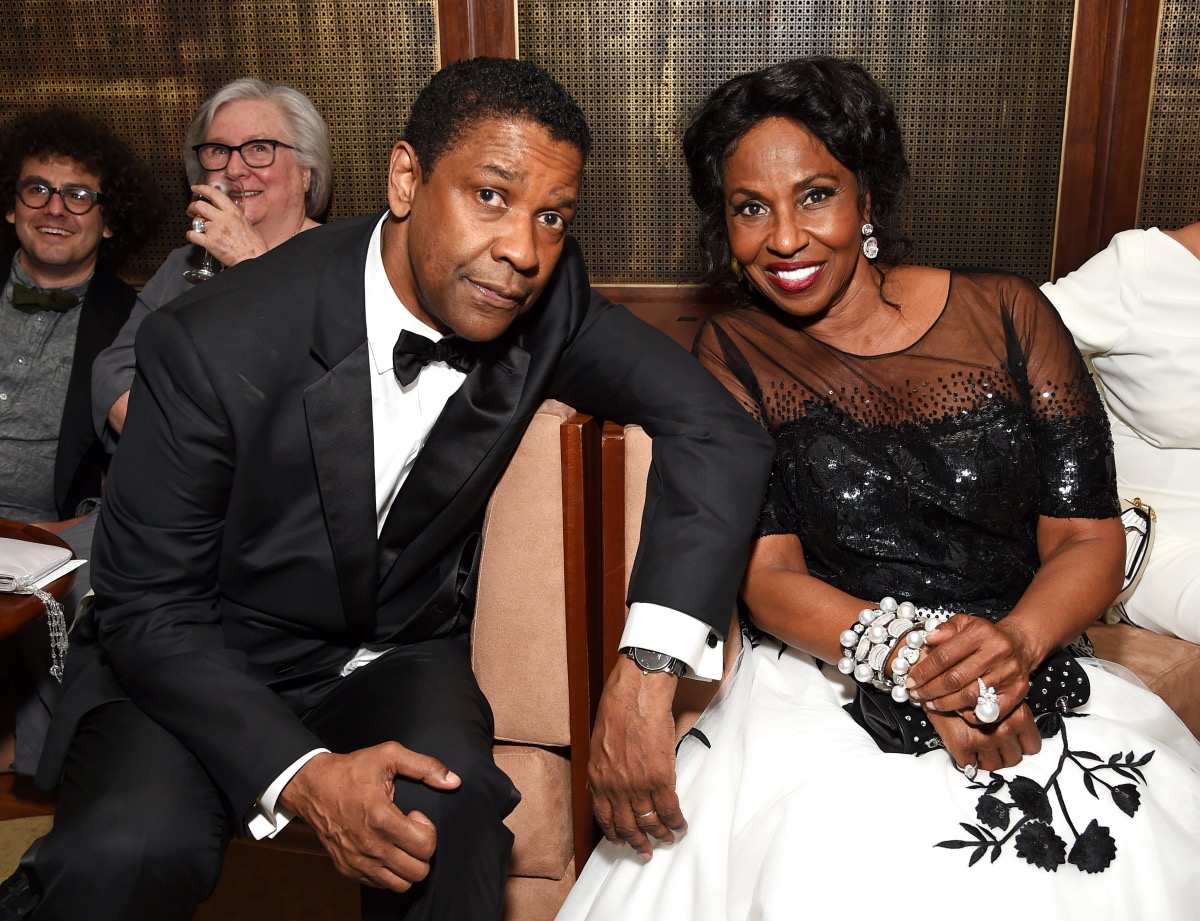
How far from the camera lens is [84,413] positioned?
276 centimetres

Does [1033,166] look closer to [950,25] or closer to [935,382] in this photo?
[950,25]

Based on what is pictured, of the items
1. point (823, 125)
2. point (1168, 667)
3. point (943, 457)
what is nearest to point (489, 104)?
point (823, 125)

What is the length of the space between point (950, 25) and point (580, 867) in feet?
8.08

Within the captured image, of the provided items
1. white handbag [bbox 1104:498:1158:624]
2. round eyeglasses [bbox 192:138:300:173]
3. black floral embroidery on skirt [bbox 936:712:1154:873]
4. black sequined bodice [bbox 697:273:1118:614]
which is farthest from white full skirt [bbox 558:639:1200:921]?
round eyeglasses [bbox 192:138:300:173]

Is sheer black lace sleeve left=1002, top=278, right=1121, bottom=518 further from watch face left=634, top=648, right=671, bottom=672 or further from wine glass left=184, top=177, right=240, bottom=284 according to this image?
wine glass left=184, top=177, right=240, bottom=284

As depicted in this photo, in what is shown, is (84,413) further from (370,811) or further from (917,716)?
(917,716)

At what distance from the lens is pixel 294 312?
1.68 m

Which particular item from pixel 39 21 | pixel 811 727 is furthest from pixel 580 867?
pixel 39 21

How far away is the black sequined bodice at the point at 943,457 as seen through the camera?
73.8 inches

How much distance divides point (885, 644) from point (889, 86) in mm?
2000

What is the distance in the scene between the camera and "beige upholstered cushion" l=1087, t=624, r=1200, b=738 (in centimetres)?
207

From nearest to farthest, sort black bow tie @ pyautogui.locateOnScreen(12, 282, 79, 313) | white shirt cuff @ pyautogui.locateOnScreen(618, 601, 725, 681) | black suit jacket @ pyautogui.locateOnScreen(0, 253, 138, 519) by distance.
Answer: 1. white shirt cuff @ pyautogui.locateOnScreen(618, 601, 725, 681)
2. black suit jacket @ pyautogui.locateOnScreen(0, 253, 138, 519)
3. black bow tie @ pyautogui.locateOnScreen(12, 282, 79, 313)

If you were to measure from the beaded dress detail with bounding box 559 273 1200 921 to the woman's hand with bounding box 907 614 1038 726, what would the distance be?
0.08 meters

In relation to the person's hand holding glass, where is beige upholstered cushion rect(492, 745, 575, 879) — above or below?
below
